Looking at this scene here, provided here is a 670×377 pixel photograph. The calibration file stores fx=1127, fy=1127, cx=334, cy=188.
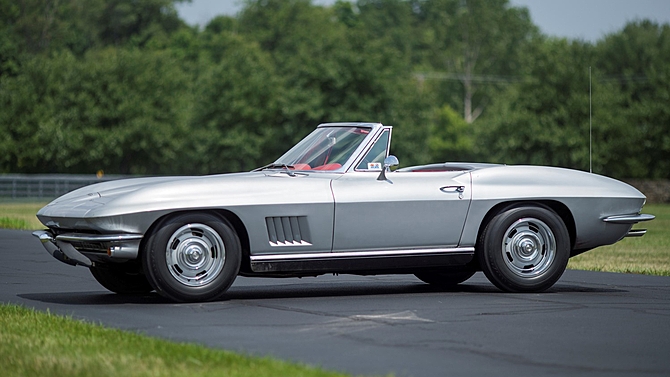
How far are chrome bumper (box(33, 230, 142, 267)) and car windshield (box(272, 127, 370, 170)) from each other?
184 centimetres

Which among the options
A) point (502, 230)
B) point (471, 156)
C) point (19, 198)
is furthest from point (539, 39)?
point (502, 230)

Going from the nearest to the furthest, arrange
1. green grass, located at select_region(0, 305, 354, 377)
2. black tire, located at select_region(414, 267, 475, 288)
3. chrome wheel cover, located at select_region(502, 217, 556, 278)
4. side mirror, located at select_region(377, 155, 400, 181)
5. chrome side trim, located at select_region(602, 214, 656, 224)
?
green grass, located at select_region(0, 305, 354, 377), side mirror, located at select_region(377, 155, 400, 181), chrome wheel cover, located at select_region(502, 217, 556, 278), chrome side trim, located at select_region(602, 214, 656, 224), black tire, located at select_region(414, 267, 475, 288)

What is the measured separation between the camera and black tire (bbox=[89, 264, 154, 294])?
32.0ft

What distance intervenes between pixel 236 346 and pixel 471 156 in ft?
245

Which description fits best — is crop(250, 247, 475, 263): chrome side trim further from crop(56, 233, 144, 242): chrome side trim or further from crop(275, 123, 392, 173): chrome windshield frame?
crop(56, 233, 144, 242): chrome side trim

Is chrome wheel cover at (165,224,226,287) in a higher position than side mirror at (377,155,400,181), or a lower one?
lower

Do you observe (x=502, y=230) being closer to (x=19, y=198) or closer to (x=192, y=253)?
(x=192, y=253)

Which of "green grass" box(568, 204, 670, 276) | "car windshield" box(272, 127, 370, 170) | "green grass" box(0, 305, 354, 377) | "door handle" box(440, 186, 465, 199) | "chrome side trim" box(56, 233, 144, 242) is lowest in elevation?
"green grass" box(568, 204, 670, 276)

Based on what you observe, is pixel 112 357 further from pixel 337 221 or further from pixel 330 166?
pixel 330 166

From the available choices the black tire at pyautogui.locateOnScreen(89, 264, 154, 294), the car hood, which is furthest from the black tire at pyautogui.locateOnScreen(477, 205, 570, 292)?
the black tire at pyautogui.locateOnScreen(89, 264, 154, 294)

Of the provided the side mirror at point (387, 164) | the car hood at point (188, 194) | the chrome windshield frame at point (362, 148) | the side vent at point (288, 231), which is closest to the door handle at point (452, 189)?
the side mirror at point (387, 164)

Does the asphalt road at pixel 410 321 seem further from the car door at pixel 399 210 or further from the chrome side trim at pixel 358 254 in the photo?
the car door at pixel 399 210

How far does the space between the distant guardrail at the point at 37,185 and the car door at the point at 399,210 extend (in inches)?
1585

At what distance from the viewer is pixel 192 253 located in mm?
8828
